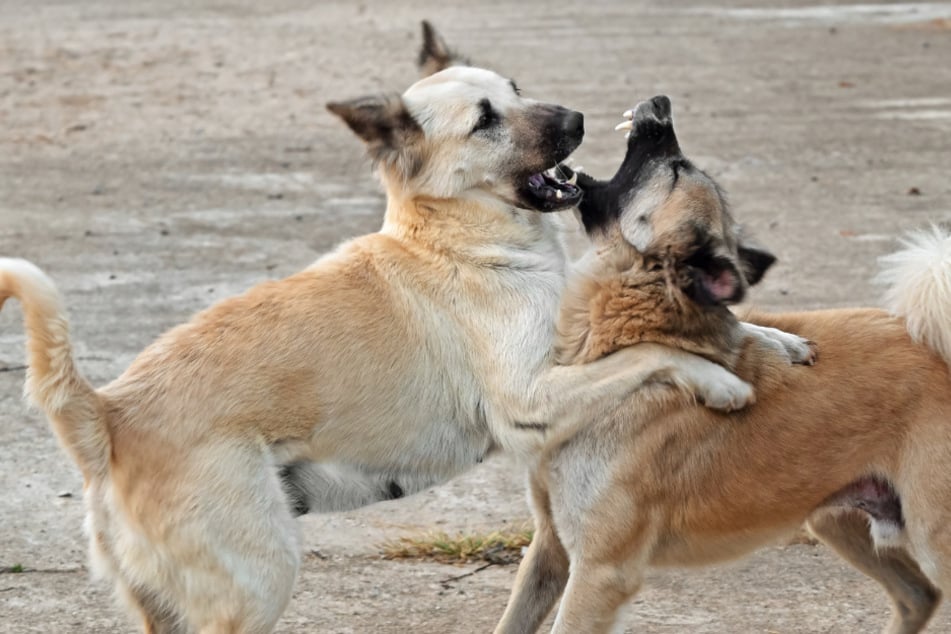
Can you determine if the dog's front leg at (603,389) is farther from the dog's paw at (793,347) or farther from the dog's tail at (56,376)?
the dog's tail at (56,376)

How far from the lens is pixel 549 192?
497 cm

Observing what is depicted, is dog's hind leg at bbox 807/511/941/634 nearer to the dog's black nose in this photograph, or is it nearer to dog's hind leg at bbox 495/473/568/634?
dog's hind leg at bbox 495/473/568/634

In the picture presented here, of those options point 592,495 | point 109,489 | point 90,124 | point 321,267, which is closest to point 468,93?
point 321,267

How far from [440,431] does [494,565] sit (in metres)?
0.79

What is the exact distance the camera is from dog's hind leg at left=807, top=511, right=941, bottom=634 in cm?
452

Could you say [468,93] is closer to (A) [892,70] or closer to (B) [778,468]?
(B) [778,468]

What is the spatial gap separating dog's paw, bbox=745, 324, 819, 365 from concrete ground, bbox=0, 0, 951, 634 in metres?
0.87

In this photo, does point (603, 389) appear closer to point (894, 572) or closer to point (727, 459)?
point (727, 459)

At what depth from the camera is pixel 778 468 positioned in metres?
4.32

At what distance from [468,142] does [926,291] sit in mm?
1587

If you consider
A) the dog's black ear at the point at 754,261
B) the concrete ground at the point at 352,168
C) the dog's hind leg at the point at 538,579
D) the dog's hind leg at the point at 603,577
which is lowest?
the concrete ground at the point at 352,168

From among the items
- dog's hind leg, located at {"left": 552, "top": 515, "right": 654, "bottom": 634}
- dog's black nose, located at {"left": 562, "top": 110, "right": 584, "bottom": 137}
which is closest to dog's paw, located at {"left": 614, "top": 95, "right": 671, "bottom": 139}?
dog's black nose, located at {"left": 562, "top": 110, "right": 584, "bottom": 137}

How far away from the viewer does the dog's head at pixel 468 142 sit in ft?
16.0

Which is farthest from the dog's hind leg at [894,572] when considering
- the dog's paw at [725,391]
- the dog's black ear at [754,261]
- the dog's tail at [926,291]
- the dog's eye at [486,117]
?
the dog's eye at [486,117]
